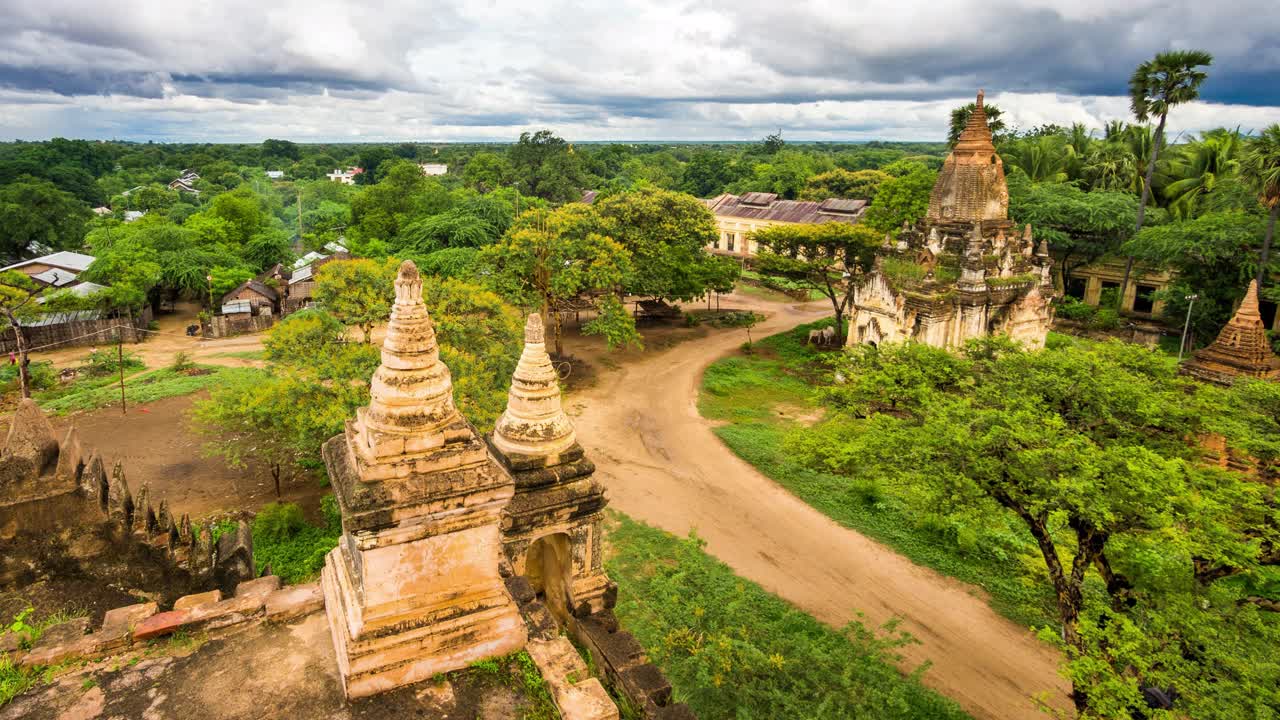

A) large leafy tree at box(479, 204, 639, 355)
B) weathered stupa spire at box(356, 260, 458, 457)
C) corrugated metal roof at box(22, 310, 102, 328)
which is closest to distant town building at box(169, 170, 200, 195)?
corrugated metal roof at box(22, 310, 102, 328)

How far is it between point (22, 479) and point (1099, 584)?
18.3 metres

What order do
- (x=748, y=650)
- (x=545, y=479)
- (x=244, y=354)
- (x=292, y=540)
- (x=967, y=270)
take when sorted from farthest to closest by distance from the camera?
1. (x=244, y=354)
2. (x=967, y=270)
3. (x=292, y=540)
4. (x=748, y=650)
5. (x=545, y=479)

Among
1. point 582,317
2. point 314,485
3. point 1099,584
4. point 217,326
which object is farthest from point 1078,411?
point 217,326

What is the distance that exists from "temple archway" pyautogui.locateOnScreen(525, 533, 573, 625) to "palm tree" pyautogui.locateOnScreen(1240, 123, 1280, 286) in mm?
33904

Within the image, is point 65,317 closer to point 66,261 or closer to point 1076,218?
point 66,261

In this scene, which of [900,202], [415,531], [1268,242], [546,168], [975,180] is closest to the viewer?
[415,531]

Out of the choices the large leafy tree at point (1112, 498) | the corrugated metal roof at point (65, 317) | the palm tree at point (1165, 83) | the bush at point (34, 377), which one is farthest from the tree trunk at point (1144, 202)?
the corrugated metal roof at point (65, 317)

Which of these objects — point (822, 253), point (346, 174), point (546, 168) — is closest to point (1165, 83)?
point (822, 253)

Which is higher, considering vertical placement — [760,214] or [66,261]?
[760,214]

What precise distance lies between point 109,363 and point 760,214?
4453 centimetres

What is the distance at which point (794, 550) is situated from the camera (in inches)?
643

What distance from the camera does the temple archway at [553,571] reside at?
9.69 m

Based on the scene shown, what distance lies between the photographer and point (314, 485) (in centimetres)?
1864

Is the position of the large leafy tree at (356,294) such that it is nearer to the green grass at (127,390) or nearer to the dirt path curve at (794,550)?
the dirt path curve at (794,550)
